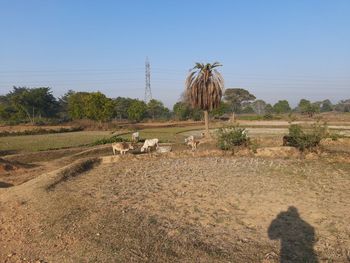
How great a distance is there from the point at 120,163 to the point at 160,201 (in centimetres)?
767

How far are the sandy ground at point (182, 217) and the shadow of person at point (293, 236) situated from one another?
0.06 ft

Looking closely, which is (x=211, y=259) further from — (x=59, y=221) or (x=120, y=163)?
(x=120, y=163)

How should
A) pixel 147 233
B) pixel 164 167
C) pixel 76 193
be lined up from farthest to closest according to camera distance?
pixel 164 167 < pixel 76 193 < pixel 147 233

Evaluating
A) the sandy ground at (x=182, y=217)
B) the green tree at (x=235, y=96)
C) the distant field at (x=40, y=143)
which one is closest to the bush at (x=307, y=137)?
the sandy ground at (x=182, y=217)

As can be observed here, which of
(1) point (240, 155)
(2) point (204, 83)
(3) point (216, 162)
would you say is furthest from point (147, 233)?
(2) point (204, 83)

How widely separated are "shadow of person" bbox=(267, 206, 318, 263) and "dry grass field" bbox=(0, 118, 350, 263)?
0.07 ft

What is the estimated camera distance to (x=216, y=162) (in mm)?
17781

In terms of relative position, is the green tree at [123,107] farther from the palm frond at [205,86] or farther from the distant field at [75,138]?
the palm frond at [205,86]

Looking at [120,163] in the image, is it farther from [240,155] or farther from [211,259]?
[211,259]

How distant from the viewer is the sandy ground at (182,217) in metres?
7.18

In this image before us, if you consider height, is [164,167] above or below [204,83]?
below

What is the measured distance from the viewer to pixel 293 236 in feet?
25.6

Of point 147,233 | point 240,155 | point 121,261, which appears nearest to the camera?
point 121,261

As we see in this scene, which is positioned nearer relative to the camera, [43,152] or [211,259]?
[211,259]
